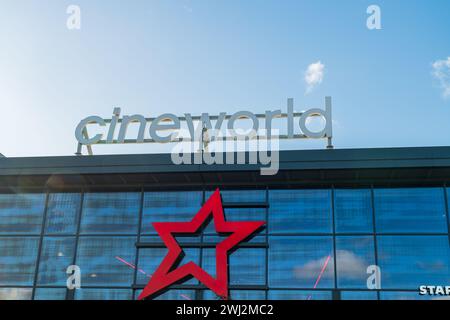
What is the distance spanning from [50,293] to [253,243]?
6111 mm

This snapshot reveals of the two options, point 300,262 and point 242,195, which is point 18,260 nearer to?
point 242,195

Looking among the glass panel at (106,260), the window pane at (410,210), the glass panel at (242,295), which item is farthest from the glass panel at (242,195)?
the window pane at (410,210)

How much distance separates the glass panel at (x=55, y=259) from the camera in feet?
61.2

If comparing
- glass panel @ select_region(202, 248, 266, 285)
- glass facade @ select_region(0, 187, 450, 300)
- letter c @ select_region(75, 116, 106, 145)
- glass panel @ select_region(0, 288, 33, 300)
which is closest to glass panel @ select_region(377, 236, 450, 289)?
glass facade @ select_region(0, 187, 450, 300)

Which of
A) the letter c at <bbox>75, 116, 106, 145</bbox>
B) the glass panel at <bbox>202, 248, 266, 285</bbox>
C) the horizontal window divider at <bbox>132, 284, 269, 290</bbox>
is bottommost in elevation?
the horizontal window divider at <bbox>132, 284, 269, 290</bbox>

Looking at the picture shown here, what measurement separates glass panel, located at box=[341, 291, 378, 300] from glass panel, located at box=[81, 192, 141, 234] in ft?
21.0

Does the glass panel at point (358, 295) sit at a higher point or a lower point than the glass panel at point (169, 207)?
lower

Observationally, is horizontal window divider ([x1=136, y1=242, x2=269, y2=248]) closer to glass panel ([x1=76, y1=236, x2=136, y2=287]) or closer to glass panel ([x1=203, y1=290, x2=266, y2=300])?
glass panel ([x1=76, y1=236, x2=136, y2=287])

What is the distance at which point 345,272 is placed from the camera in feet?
58.2

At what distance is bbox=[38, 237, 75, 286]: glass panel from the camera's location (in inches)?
734

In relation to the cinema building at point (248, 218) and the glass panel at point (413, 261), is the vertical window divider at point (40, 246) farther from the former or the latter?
the glass panel at point (413, 261)

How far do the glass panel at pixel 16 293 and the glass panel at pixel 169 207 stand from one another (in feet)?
12.5

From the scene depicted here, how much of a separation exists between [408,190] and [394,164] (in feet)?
3.52
